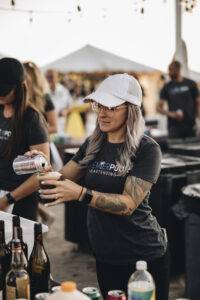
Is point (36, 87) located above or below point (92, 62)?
above

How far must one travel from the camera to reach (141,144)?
2227 millimetres

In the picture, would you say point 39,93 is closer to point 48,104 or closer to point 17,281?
point 48,104

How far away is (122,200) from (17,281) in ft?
1.94

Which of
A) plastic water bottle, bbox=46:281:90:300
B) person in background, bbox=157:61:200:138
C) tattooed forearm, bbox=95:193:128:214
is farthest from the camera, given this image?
person in background, bbox=157:61:200:138

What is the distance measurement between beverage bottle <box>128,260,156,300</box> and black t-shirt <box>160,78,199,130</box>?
4996 mm

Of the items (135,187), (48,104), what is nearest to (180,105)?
(48,104)

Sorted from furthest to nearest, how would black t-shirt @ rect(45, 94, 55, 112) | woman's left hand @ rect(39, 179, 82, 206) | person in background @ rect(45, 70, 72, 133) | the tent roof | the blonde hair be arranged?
the tent roof
person in background @ rect(45, 70, 72, 133)
black t-shirt @ rect(45, 94, 55, 112)
the blonde hair
woman's left hand @ rect(39, 179, 82, 206)

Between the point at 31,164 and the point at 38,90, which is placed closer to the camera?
the point at 31,164

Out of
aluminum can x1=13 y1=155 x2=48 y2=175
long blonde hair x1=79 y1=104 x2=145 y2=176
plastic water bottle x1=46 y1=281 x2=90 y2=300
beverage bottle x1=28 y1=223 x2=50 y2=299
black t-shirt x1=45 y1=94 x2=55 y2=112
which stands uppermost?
long blonde hair x1=79 y1=104 x2=145 y2=176

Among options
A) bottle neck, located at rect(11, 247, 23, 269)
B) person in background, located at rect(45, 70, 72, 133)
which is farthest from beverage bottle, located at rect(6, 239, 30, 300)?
person in background, located at rect(45, 70, 72, 133)

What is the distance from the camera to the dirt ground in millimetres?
3965

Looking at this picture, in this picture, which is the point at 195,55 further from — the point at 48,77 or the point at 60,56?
the point at 60,56

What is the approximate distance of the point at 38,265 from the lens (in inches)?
84.2

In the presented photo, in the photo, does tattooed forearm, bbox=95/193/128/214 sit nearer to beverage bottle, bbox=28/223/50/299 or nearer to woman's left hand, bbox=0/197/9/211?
beverage bottle, bbox=28/223/50/299
